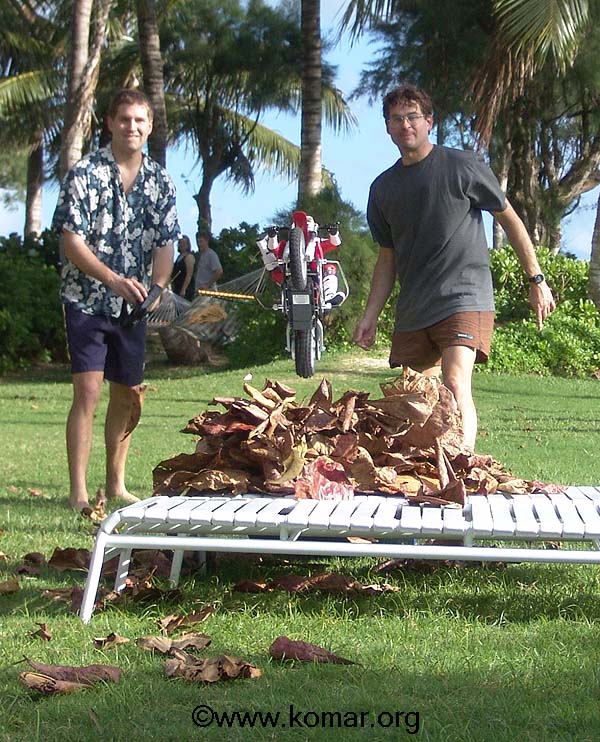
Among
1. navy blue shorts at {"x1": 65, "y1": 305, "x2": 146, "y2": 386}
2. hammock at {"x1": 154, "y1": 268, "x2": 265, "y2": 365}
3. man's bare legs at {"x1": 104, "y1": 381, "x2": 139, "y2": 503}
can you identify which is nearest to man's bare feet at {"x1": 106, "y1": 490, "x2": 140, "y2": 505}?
man's bare legs at {"x1": 104, "y1": 381, "x2": 139, "y2": 503}

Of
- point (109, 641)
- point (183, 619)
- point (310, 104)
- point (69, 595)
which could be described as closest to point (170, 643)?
point (109, 641)

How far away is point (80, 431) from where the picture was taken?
5.81 m

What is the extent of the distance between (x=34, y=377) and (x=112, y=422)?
13.6 meters

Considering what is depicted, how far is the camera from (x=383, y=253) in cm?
577

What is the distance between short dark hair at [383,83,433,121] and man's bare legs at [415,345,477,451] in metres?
1.15

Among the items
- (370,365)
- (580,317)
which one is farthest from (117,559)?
(580,317)

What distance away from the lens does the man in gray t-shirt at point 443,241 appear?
5242 millimetres

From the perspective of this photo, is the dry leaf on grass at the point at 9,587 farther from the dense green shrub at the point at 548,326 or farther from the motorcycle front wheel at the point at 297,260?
the dense green shrub at the point at 548,326

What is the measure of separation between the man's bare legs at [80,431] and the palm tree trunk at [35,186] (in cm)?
2754

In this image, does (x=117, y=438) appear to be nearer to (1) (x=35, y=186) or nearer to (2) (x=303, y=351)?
(2) (x=303, y=351)

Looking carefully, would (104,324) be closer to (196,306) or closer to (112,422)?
A: (112,422)

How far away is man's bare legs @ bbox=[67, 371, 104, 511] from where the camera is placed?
228 inches

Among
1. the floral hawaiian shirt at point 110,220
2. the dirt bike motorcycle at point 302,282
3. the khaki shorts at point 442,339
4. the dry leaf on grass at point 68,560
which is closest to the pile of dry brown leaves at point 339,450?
the dry leaf on grass at point 68,560

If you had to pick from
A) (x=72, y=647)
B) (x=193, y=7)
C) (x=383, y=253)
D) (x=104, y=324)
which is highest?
(x=193, y=7)
